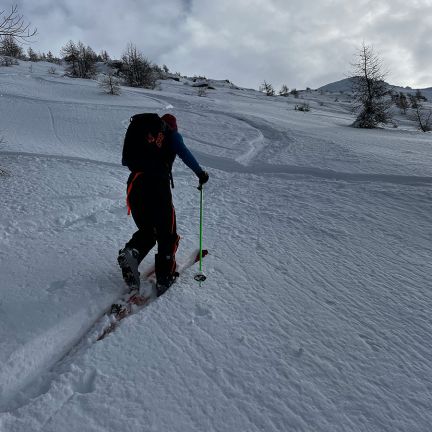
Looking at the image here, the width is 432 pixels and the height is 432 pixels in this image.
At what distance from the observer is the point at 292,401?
2.02 meters

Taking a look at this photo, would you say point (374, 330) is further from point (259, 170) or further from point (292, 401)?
point (259, 170)

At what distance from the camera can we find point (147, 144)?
9.36 ft

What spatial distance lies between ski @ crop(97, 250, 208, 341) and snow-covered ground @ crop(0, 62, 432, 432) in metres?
0.10

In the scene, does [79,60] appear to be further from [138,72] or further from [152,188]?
[152,188]

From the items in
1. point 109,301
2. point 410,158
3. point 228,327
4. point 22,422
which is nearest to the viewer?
point 22,422

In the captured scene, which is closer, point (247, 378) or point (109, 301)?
point (247, 378)

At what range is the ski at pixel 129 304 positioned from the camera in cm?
262

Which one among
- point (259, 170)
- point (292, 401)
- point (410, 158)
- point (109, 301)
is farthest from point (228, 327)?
point (410, 158)

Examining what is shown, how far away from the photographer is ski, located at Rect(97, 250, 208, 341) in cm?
262

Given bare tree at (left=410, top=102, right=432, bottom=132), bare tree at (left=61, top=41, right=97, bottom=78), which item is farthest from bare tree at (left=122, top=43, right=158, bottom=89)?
bare tree at (left=410, top=102, right=432, bottom=132)

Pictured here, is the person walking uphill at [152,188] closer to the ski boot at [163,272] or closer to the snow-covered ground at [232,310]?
the ski boot at [163,272]

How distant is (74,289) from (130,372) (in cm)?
114

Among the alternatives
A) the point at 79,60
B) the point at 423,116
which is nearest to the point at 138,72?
the point at 79,60

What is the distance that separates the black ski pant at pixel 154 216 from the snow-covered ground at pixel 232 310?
1.14 ft
